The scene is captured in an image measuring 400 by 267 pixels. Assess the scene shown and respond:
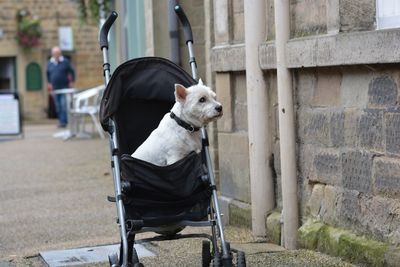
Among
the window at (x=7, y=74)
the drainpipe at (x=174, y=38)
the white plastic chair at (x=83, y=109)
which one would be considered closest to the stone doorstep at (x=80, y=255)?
the drainpipe at (x=174, y=38)

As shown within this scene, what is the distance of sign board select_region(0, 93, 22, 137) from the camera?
1823 cm

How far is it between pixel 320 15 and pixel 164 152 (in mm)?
1533

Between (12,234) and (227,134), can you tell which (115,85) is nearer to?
(227,134)

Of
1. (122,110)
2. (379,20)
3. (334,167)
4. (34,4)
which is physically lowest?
(334,167)

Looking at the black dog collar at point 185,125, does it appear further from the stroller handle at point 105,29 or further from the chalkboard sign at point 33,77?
the chalkboard sign at point 33,77

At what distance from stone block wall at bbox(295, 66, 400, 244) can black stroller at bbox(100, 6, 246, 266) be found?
0.97 meters

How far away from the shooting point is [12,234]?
7.86m

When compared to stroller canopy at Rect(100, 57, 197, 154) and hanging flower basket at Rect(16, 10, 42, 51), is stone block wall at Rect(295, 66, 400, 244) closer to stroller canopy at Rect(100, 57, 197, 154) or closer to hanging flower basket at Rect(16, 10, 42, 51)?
stroller canopy at Rect(100, 57, 197, 154)

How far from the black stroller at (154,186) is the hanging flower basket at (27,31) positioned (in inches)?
890

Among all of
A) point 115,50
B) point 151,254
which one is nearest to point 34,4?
point 115,50

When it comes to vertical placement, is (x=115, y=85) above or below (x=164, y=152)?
above

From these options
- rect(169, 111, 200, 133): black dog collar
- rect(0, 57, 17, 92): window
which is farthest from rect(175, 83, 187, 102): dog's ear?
rect(0, 57, 17, 92): window

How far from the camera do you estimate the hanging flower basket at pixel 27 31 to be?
27562 millimetres

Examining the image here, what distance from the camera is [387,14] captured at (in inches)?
217
